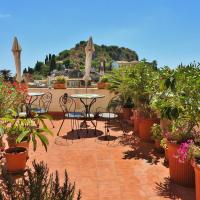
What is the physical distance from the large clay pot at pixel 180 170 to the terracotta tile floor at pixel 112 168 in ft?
0.33

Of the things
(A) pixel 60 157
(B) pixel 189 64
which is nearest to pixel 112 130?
(A) pixel 60 157

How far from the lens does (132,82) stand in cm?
632

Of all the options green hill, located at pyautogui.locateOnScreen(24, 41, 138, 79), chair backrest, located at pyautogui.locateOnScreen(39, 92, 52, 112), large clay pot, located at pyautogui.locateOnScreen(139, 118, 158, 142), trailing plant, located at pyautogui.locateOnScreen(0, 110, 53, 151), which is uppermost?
green hill, located at pyautogui.locateOnScreen(24, 41, 138, 79)

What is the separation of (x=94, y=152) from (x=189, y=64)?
2.31 metres

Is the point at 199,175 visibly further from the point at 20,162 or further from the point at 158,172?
the point at 20,162

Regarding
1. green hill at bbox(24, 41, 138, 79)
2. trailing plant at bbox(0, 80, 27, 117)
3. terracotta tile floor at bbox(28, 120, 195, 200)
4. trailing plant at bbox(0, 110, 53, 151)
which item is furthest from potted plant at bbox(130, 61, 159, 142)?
green hill at bbox(24, 41, 138, 79)

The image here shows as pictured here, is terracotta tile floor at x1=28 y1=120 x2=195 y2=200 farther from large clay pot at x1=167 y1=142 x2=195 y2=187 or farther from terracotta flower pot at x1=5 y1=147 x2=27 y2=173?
terracotta flower pot at x1=5 y1=147 x2=27 y2=173

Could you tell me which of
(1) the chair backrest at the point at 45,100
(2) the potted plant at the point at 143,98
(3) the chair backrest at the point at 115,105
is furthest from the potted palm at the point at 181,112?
(1) the chair backrest at the point at 45,100

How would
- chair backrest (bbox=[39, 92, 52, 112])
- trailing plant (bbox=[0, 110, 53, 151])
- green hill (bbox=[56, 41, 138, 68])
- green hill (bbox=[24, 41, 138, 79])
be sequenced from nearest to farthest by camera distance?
trailing plant (bbox=[0, 110, 53, 151]) → chair backrest (bbox=[39, 92, 52, 112]) → green hill (bbox=[24, 41, 138, 79]) → green hill (bbox=[56, 41, 138, 68])

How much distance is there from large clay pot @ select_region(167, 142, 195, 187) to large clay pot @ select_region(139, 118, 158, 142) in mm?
2017

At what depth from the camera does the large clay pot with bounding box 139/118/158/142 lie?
6086 mm

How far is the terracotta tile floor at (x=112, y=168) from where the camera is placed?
3738 millimetres

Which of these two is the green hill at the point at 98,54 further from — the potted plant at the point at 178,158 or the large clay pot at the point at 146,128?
the potted plant at the point at 178,158

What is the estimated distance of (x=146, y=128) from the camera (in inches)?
242
